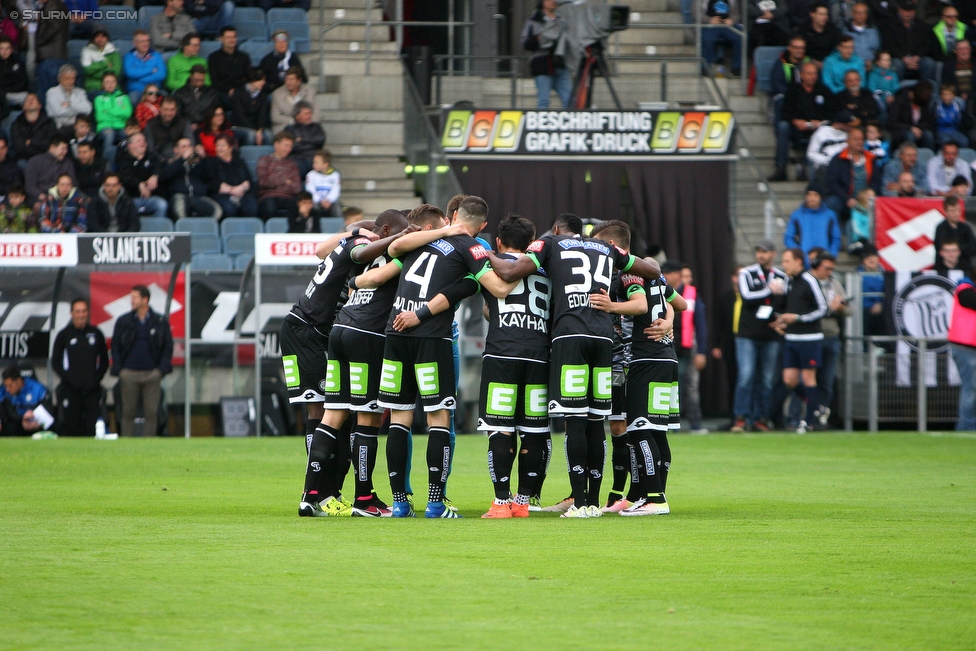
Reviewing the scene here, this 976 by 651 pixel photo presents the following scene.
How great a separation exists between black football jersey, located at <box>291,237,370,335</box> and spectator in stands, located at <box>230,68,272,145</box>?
12.0 metres

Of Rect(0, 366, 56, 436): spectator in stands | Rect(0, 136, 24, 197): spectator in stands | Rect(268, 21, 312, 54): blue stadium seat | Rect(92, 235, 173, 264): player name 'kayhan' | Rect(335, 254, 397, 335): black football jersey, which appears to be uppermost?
Rect(268, 21, 312, 54): blue stadium seat

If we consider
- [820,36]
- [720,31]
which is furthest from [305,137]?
[820,36]

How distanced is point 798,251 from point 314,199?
23.9ft

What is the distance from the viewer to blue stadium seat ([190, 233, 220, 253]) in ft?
63.4

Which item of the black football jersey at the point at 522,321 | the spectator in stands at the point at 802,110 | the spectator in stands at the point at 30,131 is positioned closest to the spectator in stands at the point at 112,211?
the spectator in stands at the point at 30,131

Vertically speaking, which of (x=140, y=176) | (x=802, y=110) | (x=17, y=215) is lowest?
(x=17, y=215)

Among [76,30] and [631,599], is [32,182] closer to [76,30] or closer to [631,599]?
[76,30]

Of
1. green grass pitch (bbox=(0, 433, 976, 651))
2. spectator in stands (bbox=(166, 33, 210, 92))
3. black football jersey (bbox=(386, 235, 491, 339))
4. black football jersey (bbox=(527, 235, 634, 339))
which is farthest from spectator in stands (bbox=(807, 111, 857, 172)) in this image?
black football jersey (bbox=(386, 235, 491, 339))

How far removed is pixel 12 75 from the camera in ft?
68.7

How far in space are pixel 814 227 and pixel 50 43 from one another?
41.0 ft

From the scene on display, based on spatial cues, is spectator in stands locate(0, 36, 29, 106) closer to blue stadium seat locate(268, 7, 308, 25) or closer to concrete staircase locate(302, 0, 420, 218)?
blue stadium seat locate(268, 7, 308, 25)

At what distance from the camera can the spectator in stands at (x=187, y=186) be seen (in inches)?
776

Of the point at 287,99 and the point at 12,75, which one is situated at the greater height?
the point at 12,75

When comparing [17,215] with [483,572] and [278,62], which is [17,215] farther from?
[483,572]
